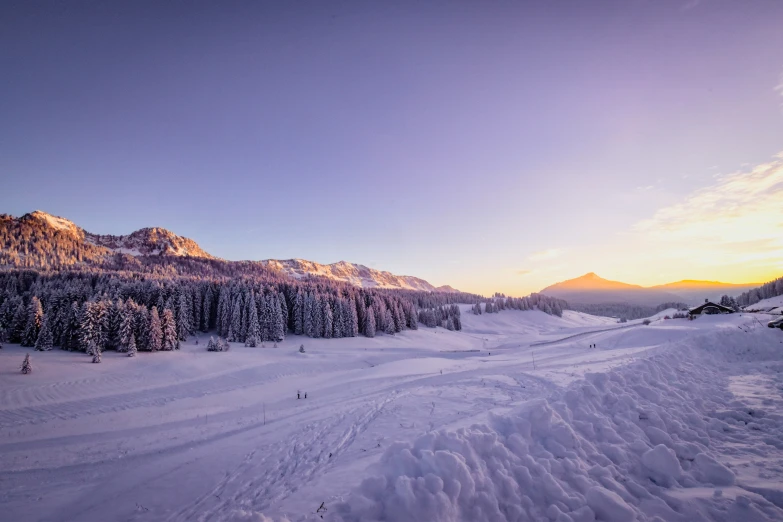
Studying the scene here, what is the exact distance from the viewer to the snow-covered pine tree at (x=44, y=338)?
3864cm

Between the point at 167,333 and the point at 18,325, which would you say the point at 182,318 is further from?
the point at 18,325

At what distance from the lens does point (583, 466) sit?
222 inches

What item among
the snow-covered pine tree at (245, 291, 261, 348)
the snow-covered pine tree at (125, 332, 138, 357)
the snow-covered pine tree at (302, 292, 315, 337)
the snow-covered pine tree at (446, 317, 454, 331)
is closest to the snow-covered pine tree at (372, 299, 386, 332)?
the snow-covered pine tree at (302, 292, 315, 337)

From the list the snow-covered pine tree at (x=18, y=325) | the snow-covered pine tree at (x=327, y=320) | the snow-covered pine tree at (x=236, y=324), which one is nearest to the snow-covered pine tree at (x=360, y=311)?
the snow-covered pine tree at (x=327, y=320)

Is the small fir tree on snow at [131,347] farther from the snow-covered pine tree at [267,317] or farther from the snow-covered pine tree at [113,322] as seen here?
the snow-covered pine tree at [267,317]

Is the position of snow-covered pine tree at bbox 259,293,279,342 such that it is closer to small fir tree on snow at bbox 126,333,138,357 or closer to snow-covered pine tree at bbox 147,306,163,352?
snow-covered pine tree at bbox 147,306,163,352

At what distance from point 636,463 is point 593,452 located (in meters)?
0.74

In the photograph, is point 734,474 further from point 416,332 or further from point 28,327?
point 416,332

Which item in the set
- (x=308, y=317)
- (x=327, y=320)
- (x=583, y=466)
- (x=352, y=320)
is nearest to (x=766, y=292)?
(x=352, y=320)

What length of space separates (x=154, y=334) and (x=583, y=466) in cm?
5165

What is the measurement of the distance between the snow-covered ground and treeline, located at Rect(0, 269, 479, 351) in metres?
18.8

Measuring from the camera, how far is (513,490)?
504cm

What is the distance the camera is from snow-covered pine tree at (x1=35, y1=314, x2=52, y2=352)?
38638mm

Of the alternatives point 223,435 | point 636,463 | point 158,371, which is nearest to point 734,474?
point 636,463
